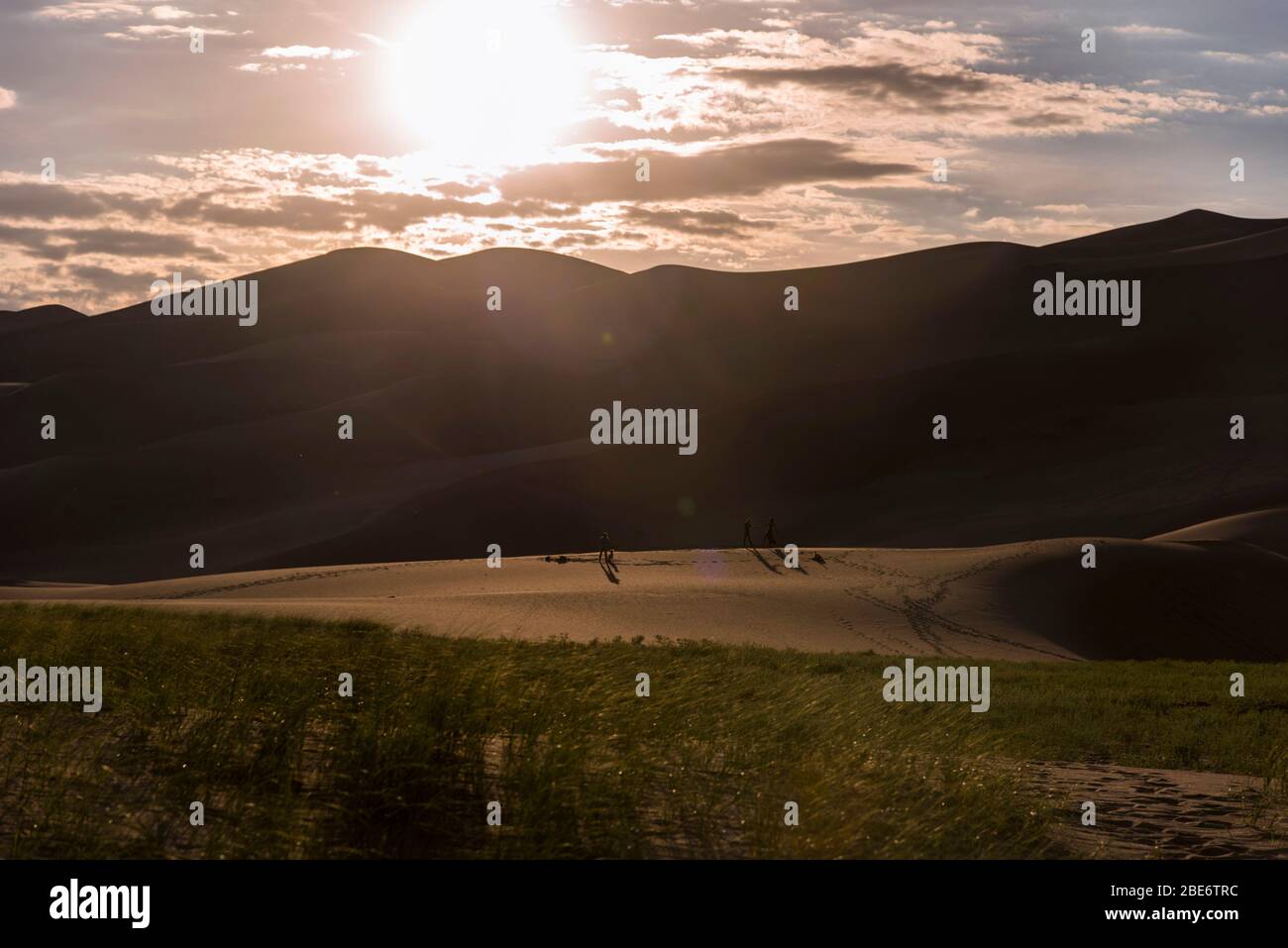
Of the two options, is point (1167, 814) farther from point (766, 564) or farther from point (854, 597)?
point (766, 564)

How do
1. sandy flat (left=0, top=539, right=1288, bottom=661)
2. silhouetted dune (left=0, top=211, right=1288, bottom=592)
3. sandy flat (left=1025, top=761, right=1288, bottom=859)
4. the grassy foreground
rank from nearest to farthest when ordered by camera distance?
1. the grassy foreground
2. sandy flat (left=1025, top=761, right=1288, bottom=859)
3. sandy flat (left=0, top=539, right=1288, bottom=661)
4. silhouetted dune (left=0, top=211, right=1288, bottom=592)

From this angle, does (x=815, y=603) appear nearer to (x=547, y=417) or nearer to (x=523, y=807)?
(x=523, y=807)

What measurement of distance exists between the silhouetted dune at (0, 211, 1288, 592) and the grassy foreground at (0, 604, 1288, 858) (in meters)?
42.2

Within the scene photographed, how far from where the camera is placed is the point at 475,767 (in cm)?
729

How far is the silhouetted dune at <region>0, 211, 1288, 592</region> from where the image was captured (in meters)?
58.9

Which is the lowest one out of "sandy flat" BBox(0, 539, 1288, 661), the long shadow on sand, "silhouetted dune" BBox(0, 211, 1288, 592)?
"sandy flat" BBox(0, 539, 1288, 661)

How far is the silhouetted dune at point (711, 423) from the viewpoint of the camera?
193 feet

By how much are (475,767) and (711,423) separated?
67.9 metres

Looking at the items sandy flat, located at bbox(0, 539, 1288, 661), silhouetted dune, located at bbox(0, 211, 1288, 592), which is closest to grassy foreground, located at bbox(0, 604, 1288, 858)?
sandy flat, located at bbox(0, 539, 1288, 661)

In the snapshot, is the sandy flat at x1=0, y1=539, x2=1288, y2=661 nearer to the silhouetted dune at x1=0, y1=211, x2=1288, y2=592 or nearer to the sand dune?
the sand dune

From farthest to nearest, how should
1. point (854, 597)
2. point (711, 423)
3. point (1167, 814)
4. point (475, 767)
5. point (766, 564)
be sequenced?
point (711, 423) → point (766, 564) → point (854, 597) → point (1167, 814) → point (475, 767)

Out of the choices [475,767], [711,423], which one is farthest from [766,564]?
[711,423]

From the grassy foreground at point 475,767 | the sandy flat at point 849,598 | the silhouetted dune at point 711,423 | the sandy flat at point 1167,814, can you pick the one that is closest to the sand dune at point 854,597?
the sandy flat at point 849,598

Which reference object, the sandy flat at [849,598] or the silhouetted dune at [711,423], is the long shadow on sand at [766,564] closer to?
the sandy flat at [849,598]
